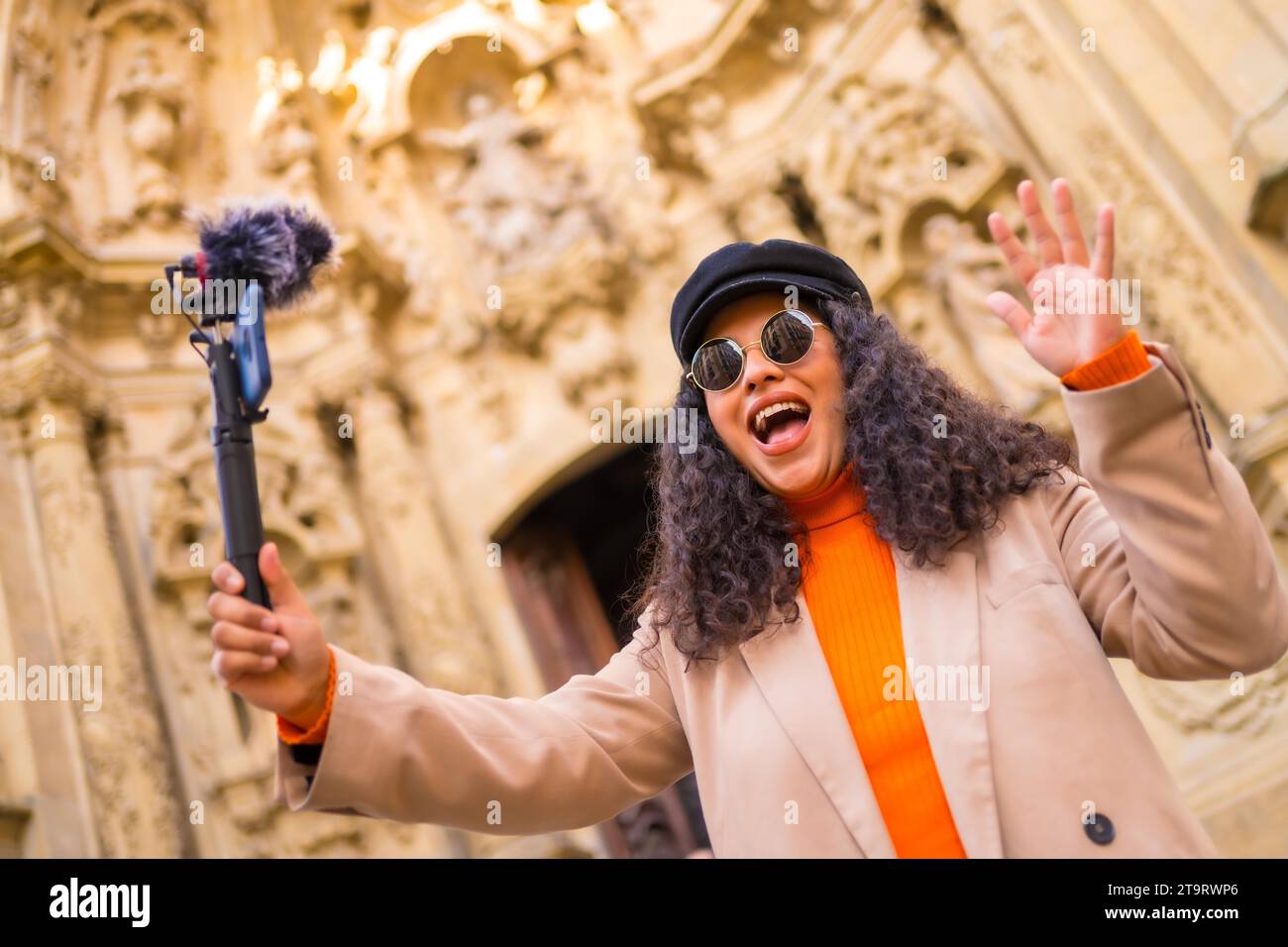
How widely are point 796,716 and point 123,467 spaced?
5061mm

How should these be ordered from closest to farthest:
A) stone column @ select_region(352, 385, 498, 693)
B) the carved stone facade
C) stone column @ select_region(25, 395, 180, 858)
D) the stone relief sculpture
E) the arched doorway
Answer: the carved stone facade → stone column @ select_region(25, 395, 180, 858) → stone column @ select_region(352, 385, 498, 693) → the arched doorway → the stone relief sculpture

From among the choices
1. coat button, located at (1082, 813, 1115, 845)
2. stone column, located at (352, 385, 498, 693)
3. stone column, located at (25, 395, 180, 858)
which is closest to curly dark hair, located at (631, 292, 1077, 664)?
coat button, located at (1082, 813, 1115, 845)

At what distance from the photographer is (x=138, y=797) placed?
4.79 meters

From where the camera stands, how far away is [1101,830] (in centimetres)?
131

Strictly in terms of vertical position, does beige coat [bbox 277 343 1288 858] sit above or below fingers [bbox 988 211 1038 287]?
below

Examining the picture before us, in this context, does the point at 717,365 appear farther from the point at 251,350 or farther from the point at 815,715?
the point at 251,350

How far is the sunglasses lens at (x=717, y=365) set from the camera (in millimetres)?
1770

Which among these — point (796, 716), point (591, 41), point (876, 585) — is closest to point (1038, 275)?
point (876, 585)

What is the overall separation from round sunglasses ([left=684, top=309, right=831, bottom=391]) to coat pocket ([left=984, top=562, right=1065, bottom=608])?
480 mm

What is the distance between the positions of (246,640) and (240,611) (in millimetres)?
32

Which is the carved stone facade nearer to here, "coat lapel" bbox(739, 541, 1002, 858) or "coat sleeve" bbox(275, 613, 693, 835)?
"coat lapel" bbox(739, 541, 1002, 858)

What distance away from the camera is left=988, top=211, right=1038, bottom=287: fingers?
147 cm

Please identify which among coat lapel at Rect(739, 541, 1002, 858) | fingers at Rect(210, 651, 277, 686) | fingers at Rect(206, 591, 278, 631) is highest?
fingers at Rect(206, 591, 278, 631)

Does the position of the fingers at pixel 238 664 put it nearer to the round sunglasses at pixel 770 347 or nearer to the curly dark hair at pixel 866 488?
the curly dark hair at pixel 866 488
